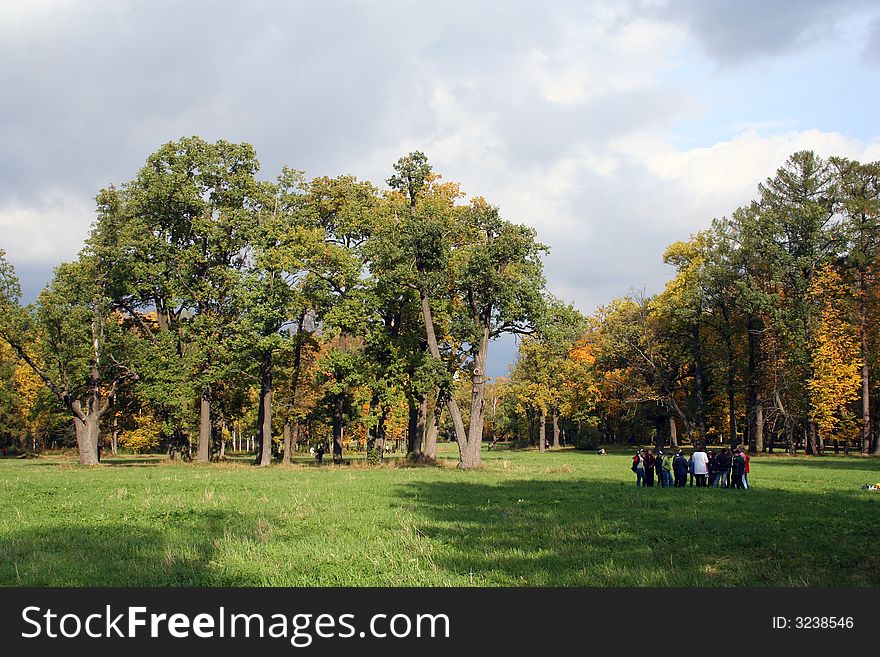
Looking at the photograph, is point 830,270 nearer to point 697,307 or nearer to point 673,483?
point 697,307

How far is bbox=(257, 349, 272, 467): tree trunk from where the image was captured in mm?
42781

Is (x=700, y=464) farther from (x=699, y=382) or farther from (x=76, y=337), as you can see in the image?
(x=76, y=337)

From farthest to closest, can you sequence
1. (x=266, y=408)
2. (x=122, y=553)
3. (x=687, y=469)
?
(x=266, y=408) < (x=687, y=469) < (x=122, y=553)

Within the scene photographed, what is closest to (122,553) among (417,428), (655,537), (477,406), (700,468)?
(655,537)

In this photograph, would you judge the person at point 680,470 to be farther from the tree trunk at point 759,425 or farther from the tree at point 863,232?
the tree trunk at point 759,425

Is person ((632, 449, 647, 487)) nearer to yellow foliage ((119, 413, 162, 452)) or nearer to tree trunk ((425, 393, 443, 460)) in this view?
tree trunk ((425, 393, 443, 460))

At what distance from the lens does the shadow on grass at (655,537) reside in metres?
11.3

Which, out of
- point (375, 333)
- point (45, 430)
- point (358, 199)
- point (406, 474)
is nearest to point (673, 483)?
point (406, 474)

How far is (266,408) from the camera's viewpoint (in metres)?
42.8

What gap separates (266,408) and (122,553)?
29977 mm

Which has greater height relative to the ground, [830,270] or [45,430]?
[830,270]

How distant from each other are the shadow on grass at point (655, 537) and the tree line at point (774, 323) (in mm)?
20562

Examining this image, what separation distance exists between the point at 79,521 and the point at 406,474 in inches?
744

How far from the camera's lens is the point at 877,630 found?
342 inches
